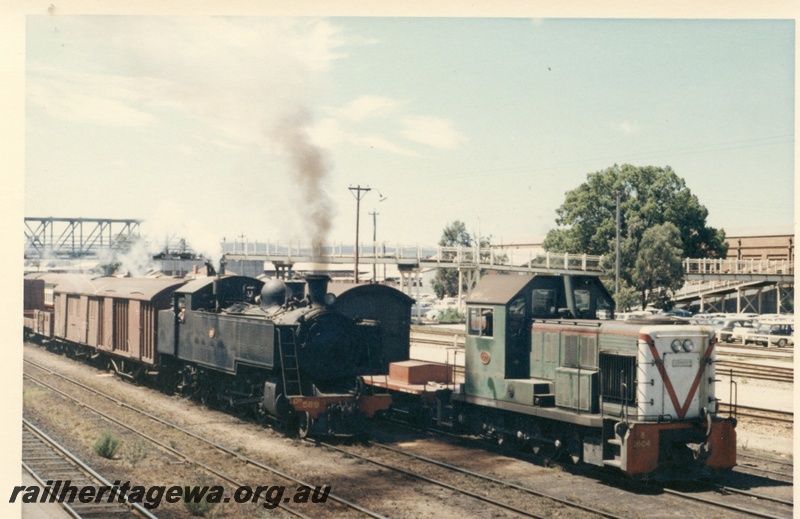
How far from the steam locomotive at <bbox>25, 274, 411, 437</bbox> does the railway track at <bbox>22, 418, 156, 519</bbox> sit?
3904 millimetres

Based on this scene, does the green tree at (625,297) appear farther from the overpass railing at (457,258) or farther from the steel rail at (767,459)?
the steel rail at (767,459)

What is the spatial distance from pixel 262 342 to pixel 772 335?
93.6 ft

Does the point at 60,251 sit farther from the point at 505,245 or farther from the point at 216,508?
the point at 505,245

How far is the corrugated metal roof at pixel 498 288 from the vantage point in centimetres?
1380

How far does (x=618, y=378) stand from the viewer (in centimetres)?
1208

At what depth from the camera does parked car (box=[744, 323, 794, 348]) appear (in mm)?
34625

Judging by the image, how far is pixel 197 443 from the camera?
14.8 meters

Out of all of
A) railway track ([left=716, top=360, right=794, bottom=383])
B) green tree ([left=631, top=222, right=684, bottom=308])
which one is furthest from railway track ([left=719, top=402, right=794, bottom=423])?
green tree ([left=631, top=222, right=684, bottom=308])

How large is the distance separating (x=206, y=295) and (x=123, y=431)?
4322 mm

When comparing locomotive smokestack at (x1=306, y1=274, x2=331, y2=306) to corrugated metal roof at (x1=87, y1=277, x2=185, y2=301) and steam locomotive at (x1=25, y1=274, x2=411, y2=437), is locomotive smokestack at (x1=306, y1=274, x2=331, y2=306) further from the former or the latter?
corrugated metal roof at (x1=87, y1=277, x2=185, y2=301)

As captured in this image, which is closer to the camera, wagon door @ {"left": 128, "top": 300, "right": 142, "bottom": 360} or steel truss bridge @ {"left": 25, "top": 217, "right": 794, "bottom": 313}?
wagon door @ {"left": 128, "top": 300, "right": 142, "bottom": 360}

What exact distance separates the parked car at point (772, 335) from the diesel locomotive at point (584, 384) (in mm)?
24670

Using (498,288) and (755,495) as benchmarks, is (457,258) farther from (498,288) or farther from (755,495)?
(755,495)

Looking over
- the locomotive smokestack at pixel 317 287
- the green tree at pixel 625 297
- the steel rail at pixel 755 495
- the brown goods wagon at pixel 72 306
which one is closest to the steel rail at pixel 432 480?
the locomotive smokestack at pixel 317 287
